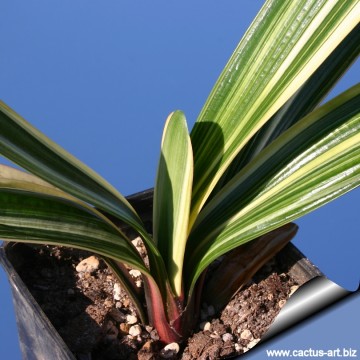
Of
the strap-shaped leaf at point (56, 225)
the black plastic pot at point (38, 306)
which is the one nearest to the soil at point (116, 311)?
the black plastic pot at point (38, 306)

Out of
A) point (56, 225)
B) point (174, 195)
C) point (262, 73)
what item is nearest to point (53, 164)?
point (56, 225)

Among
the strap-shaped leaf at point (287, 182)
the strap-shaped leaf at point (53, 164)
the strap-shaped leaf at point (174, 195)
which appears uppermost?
the strap-shaped leaf at point (53, 164)

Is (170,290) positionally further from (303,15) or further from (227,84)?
(303,15)

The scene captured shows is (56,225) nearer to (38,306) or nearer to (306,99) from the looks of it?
(38,306)

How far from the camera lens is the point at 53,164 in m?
0.90

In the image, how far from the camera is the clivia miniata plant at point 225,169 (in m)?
0.88

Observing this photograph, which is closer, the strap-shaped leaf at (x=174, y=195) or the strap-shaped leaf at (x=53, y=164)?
the strap-shaped leaf at (x=53, y=164)

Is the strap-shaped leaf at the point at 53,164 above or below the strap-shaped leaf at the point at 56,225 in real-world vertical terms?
above

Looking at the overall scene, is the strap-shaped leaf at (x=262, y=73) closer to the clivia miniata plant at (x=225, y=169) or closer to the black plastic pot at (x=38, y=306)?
the clivia miniata plant at (x=225, y=169)

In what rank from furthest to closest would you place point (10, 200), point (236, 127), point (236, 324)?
point (236, 324), point (236, 127), point (10, 200)

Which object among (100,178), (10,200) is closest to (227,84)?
(100,178)

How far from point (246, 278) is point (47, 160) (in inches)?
15.3

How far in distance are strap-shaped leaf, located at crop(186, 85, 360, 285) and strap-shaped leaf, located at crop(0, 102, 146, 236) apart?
4.3 inches

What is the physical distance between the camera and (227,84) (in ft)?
3.26
